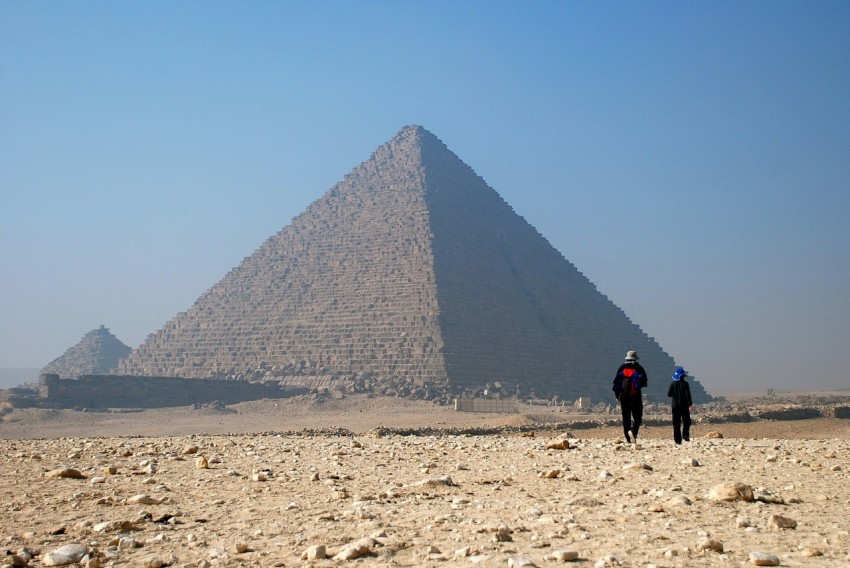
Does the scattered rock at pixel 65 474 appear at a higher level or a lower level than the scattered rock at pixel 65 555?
higher

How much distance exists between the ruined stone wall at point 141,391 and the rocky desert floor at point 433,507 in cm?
3946

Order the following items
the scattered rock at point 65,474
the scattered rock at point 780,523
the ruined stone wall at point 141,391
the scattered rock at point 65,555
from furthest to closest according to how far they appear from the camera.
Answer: the ruined stone wall at point 141,391 < the scattered rock at point 65,474 < the scattered rock at point 780,523 < the scattered rock at point 65,555

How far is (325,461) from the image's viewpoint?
9828mm

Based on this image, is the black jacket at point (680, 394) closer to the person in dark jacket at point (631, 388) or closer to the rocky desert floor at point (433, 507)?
the person in dark jacket at point (631, 388)

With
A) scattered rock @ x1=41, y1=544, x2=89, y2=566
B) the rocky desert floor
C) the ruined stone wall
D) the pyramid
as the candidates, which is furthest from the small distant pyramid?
scattered rock @ x1=41, y1=544, x2=89, y2=566

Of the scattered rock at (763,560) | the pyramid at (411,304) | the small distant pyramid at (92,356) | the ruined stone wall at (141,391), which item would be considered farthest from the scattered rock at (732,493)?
the small distant pyramid at (92,356)

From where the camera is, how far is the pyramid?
217 ft

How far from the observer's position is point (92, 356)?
96.3 m

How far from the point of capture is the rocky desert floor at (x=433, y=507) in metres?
5.28

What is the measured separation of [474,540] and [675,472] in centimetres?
320

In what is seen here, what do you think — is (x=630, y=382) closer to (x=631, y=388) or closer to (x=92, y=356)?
(x=631, y=388)

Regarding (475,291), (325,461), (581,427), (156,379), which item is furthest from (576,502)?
(475,291)

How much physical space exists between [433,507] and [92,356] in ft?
311

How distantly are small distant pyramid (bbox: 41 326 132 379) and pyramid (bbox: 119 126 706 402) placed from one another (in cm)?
1531
